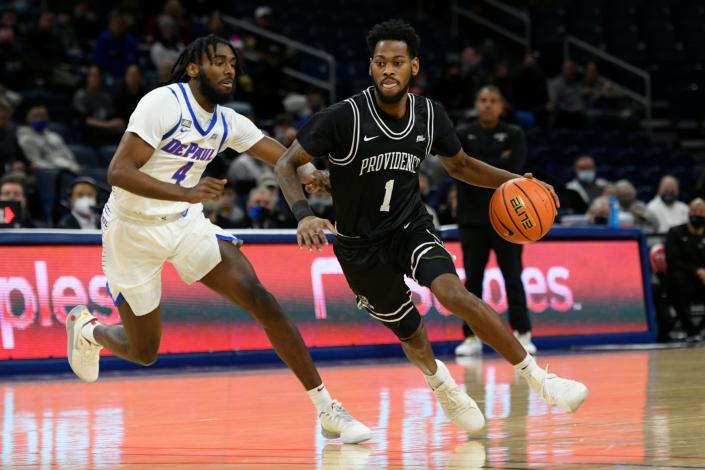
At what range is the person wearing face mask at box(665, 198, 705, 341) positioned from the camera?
1490 centimetres

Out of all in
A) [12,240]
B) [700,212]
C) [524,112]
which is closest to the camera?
[12,240]

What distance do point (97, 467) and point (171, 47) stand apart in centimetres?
1315

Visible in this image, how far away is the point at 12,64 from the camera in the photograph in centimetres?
1648

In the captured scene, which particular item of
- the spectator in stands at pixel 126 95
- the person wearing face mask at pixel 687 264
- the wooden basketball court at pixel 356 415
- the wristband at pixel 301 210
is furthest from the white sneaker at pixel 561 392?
the spectator in stands at pixel 126 95

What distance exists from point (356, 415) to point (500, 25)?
19.9m

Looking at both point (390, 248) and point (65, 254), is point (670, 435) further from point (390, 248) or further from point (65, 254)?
point (65, 254)

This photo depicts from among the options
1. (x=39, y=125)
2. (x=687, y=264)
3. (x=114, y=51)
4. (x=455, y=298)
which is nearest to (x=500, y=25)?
(x=114, y=51)

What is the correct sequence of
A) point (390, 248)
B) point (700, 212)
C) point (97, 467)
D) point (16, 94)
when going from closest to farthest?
point (97, 467) < point (390, 248) < point (700, 212) < point (16, 94)

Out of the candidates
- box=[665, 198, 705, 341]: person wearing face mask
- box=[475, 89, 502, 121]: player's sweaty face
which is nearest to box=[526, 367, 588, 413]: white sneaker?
box=[475, 89, 502, 121]: player's sweaty face

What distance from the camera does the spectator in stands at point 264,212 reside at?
13.2m

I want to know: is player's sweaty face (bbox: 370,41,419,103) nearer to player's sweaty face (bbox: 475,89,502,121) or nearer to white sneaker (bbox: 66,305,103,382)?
white sneaker (bbox: 66,305,103,382)

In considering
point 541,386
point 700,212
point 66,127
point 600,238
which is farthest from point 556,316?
point 541,386

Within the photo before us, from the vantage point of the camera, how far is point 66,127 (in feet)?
52.1

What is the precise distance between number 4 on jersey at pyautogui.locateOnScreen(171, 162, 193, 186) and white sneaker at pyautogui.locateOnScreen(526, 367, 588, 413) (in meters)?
2.14
